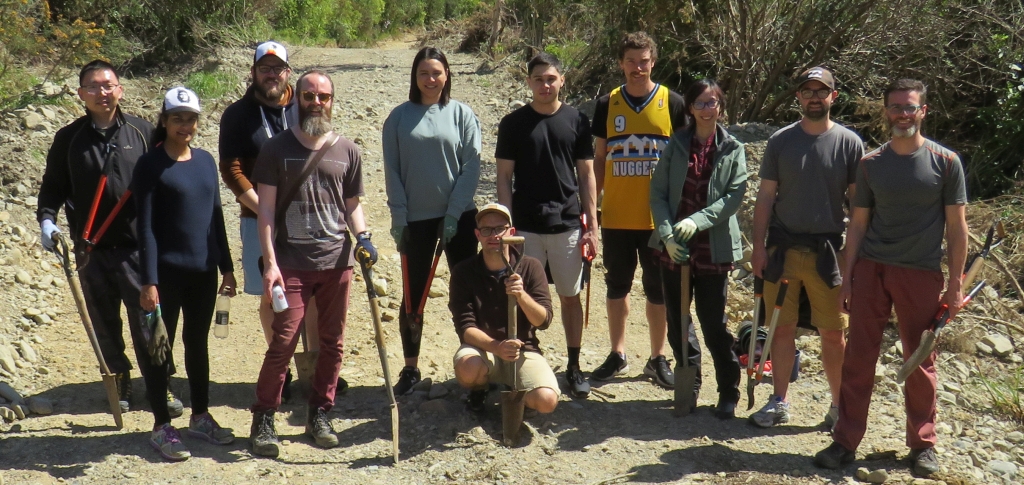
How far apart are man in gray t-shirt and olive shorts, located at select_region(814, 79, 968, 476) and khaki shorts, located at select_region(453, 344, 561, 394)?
4.41 ft

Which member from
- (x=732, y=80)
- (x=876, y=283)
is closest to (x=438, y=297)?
(x=876, y=283)

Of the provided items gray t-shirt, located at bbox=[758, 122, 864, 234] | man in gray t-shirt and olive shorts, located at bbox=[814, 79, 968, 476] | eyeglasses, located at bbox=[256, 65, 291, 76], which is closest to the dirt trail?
man in gray t-shirt and olive shorts, located at bbox=[814, 79, 968, 476]

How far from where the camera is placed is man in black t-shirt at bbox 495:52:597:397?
4.82 m

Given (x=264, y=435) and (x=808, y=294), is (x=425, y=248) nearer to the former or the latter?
(x=264, y=435)

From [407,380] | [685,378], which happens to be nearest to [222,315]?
[407,380]

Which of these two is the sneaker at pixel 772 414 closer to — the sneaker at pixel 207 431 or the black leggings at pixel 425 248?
the black leggings at pixel 425 248

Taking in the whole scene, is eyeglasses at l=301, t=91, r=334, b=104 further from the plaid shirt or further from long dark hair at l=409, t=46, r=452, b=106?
the plaid shirt

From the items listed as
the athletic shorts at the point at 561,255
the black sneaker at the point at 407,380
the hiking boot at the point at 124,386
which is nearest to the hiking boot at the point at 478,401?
the black sneaker at the point at 407,380

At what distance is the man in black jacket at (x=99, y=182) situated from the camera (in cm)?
465

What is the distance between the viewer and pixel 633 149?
4973 millimetres

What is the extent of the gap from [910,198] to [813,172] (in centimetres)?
48

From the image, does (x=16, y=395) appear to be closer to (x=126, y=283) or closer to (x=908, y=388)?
(x=126, y=283)

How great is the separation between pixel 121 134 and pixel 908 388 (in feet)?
13.2

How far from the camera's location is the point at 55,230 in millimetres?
4441
